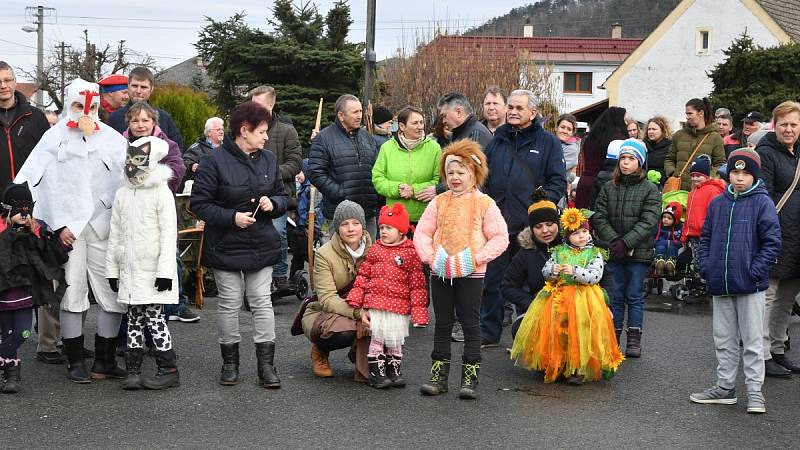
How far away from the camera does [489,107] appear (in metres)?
9.54

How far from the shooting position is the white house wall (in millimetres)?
44031

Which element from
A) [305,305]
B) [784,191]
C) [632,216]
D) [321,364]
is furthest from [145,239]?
[784,191]

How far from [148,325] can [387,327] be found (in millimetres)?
1729

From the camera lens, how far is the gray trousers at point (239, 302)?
7.25 meters

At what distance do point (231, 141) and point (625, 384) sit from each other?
3.52 metres

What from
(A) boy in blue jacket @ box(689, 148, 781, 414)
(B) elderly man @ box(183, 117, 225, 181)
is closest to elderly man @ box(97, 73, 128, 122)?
(B) elderly man @ box(183, 117, 225, 181)

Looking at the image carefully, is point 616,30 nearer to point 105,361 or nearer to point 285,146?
point 285,146

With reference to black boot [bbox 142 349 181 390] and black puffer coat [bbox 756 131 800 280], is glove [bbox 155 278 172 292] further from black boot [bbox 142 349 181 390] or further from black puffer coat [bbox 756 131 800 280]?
black puffer coat [bbox 756 131 800 280]

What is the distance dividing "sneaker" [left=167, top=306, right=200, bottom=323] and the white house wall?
125 ft

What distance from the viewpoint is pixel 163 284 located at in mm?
6992

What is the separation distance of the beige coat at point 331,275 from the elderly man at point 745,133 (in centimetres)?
786

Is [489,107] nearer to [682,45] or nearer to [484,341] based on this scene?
[484,341]

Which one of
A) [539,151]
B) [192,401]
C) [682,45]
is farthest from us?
[682,45]

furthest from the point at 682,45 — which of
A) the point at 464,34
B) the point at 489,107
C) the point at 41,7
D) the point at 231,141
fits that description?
the point at 231,141
